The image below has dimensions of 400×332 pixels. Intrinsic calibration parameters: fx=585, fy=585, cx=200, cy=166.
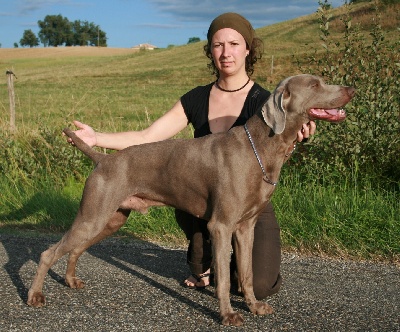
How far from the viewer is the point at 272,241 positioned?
4684 mm

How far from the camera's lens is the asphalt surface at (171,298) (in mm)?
3854

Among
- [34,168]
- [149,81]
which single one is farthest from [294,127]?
[149,81]

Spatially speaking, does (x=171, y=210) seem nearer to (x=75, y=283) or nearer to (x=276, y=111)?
(x=75, y=283)

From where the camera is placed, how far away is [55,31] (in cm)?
13325

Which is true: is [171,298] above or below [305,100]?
below

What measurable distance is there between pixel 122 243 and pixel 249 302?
7.21ft

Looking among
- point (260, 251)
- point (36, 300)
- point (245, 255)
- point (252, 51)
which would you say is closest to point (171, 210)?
point (260, 251)

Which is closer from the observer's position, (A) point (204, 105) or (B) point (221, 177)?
(B) point (221, 177)

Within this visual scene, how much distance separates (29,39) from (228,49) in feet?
448

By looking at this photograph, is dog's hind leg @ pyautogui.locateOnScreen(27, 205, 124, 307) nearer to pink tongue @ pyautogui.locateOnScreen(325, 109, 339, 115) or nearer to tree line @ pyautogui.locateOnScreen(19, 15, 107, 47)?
pink tongue @ pyautogui.locateOnScreen(325, 109, 339, 115)

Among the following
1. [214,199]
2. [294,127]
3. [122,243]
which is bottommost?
[122,243]

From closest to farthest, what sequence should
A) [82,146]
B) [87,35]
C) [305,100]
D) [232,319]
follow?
[232,319] < [305,100] < [82,146] < [87,35]

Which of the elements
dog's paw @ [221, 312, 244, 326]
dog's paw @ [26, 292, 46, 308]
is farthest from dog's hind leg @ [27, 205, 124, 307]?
dog's paw @ [221, 312, 244, 326]

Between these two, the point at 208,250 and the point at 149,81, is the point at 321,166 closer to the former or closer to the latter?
the point at 208,250
